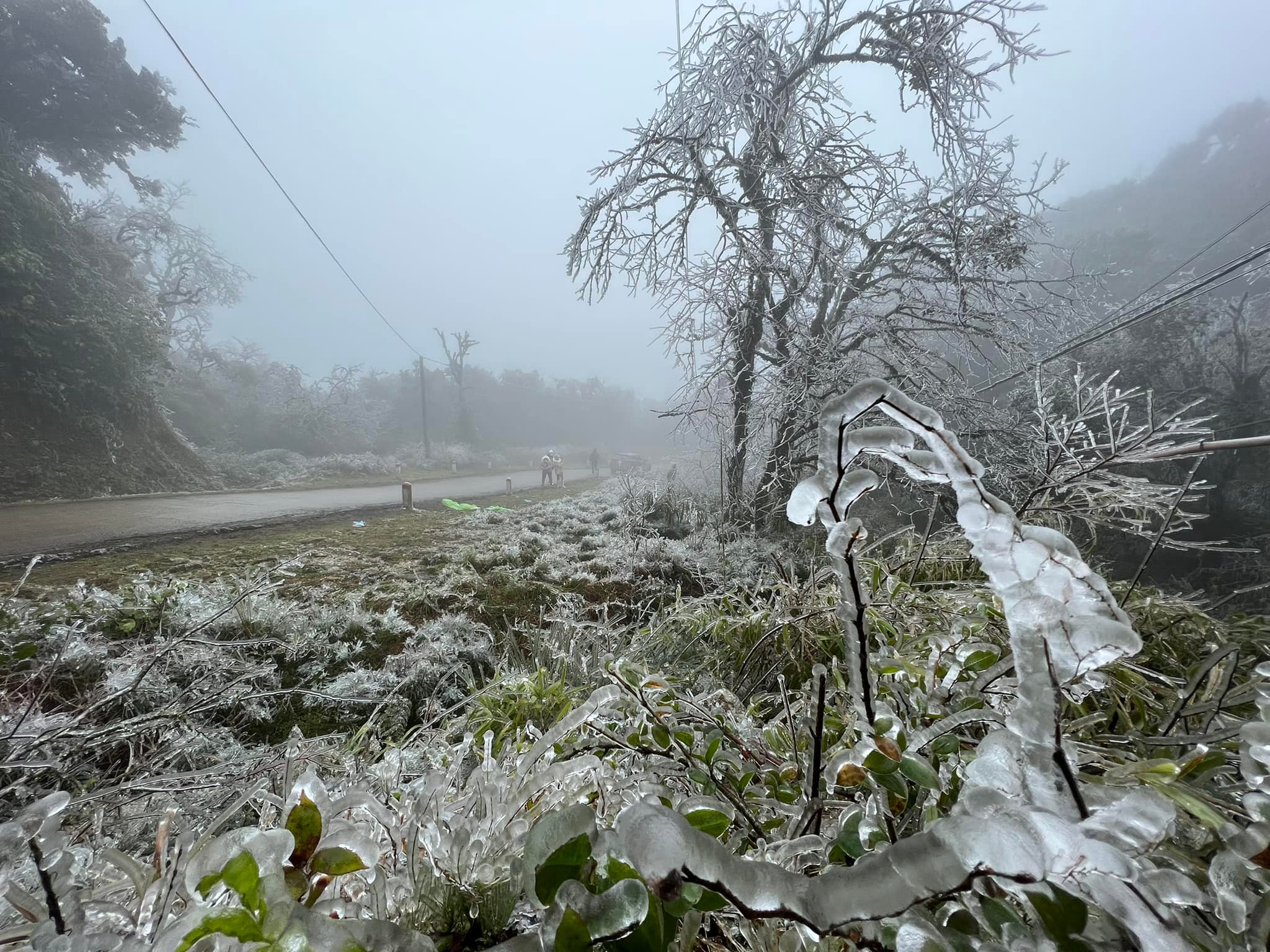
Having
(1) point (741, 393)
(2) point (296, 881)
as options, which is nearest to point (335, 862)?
(2) point (296, 881)

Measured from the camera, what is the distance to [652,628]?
7.04 feet

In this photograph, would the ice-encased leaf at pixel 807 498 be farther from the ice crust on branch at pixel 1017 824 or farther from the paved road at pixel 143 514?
the paved road at pixel 143 514

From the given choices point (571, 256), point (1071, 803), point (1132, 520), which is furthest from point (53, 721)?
point (571, 256)

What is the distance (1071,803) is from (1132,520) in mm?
1474

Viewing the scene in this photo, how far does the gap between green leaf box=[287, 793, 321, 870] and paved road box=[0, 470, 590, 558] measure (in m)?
4.32

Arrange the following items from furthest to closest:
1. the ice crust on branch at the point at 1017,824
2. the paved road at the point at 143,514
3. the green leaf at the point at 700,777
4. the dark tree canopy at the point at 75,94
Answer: the dark tree canopy at the point at 75,94, the paved road at the point at 143,514, the green leaf at the point at 700,777, the ice crust on branch at the point at 1017,824

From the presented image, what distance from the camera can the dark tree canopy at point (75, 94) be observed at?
5.42 meters

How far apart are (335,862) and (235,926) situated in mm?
93

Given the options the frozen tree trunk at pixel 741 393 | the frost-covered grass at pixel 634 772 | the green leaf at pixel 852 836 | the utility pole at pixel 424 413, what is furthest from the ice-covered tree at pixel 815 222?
the utility pole at pixel 424 413

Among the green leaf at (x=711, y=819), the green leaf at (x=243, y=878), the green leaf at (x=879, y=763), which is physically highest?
the green leaf at (x=243, y=878)

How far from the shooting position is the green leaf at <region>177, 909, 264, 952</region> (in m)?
0.22

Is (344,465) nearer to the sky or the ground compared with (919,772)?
nearer to the sky

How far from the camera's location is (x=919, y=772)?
1.03ft

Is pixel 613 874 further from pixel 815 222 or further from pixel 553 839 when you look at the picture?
pixel 815 222
